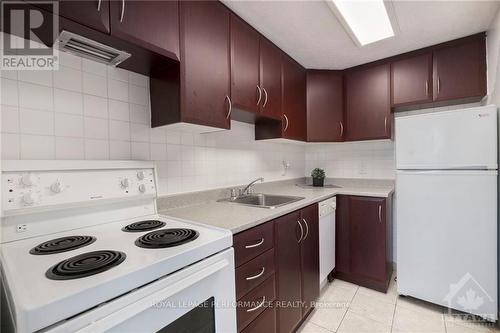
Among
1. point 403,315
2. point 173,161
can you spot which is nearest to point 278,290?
point 173,161

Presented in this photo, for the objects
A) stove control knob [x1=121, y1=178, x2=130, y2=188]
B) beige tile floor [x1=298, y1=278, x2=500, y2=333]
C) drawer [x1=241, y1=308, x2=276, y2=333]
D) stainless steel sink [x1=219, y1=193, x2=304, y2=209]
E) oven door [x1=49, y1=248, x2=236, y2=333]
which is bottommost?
beige tile floor [x1=298, y1=278, x2=500, y2=333]

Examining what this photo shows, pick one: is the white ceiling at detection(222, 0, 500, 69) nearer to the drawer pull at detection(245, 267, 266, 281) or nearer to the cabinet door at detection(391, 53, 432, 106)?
the cabinet door at detection(391, 53, 432, 106)

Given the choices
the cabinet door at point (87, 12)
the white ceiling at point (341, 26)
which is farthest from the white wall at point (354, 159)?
the cabinet door at point (87, 12)

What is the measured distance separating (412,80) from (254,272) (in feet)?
7.15

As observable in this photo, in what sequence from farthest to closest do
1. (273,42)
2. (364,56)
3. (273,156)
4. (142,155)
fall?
(273,156) < (364,56) < (273,42) < (142,155)

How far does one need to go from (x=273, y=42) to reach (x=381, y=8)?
0.76 m

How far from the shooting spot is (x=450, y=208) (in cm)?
166

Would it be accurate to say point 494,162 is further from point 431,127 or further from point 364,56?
point 364,56

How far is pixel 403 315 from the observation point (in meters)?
1.71

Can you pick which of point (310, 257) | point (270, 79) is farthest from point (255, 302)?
point (270, 79)

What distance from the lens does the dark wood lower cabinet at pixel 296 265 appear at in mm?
1356

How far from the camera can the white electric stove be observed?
535 millimetres

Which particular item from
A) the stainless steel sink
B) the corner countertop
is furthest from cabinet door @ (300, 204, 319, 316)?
the stainless steel sink

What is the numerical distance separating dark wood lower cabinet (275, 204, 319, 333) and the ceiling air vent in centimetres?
117
